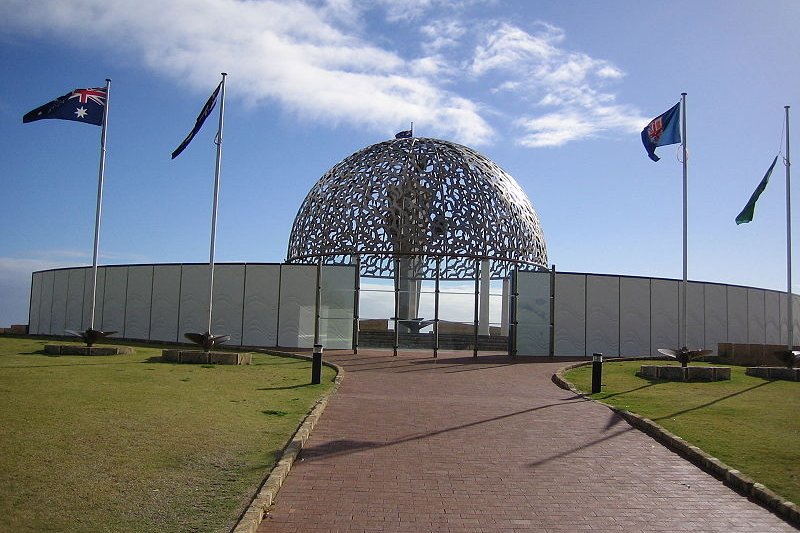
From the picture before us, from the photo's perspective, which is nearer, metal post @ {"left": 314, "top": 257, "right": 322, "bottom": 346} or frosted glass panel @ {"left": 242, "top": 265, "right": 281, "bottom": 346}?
metal post @ {"left": 314, "top": 257, "right": 322, "bottom": 346}

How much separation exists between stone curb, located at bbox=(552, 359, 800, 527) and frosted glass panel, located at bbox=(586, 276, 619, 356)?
47.2ft

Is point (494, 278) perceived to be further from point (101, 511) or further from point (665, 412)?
point (101, 511)

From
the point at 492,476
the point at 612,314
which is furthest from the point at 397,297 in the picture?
the point at 492,476

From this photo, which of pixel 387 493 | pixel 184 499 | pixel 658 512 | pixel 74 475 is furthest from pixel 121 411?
pixel 658 512

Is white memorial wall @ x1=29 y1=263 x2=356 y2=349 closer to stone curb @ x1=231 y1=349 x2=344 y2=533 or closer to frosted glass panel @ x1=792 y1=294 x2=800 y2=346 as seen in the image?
stone curb @ x1=231 y1=349 x2=344 y2=533

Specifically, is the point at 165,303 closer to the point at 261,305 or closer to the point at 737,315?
the point at 261,305

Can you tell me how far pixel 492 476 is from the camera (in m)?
7.55

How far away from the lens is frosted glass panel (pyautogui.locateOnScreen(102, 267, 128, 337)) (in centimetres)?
2688

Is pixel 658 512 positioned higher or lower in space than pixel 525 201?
lower

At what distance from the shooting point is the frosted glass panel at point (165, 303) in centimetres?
2570

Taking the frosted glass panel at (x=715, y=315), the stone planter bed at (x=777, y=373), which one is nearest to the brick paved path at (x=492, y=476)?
the stone planter bed at (x=777, y=373)

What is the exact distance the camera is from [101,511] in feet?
18.6

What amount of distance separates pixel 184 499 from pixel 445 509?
2237 mm

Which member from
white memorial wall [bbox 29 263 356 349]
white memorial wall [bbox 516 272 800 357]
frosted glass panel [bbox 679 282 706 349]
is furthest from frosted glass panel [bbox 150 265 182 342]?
frosted glass panel [bbox 679 282 706 349]
